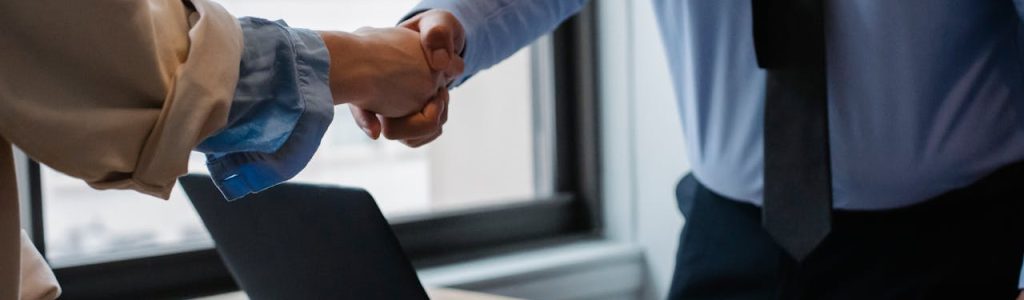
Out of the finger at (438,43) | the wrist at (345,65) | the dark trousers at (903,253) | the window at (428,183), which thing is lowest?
the window at (428,183)

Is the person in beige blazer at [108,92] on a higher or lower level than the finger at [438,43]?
higher

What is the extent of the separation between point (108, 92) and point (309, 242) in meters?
0.22

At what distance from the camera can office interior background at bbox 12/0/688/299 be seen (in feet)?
5.96

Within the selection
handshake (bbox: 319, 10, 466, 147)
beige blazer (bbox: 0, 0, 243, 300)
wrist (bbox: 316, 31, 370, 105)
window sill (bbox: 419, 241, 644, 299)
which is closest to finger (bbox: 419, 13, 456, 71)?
handshake (bbox: 319, 10, 466, 147)

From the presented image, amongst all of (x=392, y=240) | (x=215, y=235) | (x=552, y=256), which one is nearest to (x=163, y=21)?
(x=392, y=240)

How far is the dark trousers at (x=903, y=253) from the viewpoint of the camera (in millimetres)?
1008

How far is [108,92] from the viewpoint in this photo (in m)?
0.61

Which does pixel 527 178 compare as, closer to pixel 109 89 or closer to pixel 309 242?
pixel 309 242

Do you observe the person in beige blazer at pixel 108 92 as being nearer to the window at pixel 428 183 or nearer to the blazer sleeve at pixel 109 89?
the blazer sleeve at pixel 109 89

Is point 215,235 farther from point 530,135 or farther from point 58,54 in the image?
point 530,135

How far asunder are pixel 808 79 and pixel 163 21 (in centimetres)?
62

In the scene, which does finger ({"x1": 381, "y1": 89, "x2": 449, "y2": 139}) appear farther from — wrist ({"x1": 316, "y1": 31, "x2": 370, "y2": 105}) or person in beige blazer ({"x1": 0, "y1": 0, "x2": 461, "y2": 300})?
person in beige blazer ({"x1": 0, "y1": 0, "x2": 461, "y2": 300})

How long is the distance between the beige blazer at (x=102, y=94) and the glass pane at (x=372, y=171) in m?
1.06

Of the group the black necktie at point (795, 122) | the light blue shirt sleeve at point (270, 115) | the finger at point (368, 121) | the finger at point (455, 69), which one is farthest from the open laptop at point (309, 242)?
the black necktie at point (795, 122)
